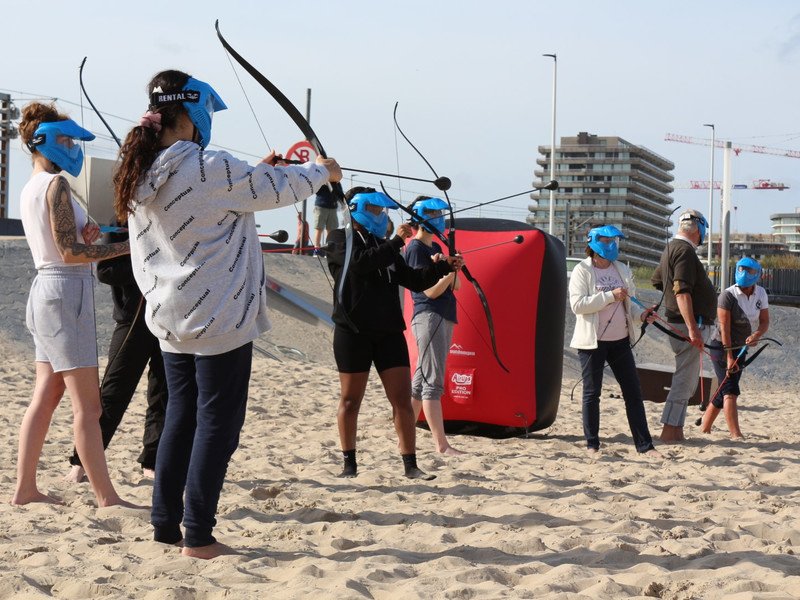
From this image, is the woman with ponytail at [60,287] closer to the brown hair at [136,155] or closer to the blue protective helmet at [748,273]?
the brown hair at [136,155]

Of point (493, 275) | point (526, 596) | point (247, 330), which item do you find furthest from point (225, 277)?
point (493, 275)

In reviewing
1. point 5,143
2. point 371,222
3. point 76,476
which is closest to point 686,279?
point 371,222

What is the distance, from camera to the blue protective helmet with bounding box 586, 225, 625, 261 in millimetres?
6727

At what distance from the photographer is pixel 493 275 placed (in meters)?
7.22

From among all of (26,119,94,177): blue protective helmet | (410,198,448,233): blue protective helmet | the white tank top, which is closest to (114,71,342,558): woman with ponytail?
the white tank top

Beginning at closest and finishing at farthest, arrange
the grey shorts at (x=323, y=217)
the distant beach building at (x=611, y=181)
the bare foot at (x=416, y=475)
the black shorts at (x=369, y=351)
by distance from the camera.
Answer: the black shorts at (x=369, y=351), the bare foot at (x=416, y=475), the grey shorts at (x=323, y=217), the distant beach building at (x=611, y=181)

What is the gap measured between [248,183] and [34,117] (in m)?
1.39

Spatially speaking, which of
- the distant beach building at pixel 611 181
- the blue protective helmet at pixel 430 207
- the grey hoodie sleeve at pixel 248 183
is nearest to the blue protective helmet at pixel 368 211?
the blue protective helmet at pixel 430 207

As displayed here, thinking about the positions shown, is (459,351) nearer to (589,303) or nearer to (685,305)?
(589,303)

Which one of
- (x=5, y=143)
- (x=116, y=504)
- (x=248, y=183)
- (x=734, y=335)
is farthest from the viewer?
(x=5, y=143)

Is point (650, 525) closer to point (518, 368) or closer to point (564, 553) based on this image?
point (564, 553)

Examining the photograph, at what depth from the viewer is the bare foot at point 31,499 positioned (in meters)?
4.45

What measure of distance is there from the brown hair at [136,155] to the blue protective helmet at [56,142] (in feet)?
2.96

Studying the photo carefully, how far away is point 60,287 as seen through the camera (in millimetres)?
4125
